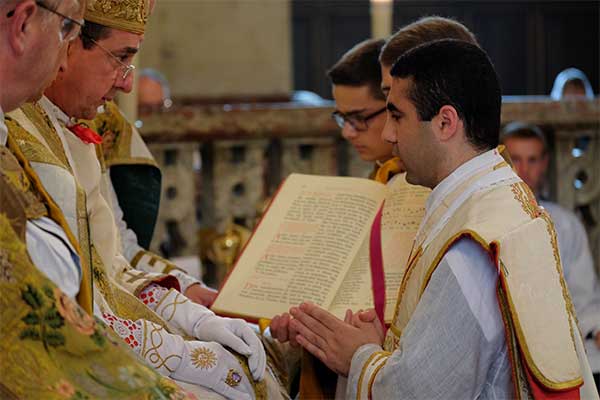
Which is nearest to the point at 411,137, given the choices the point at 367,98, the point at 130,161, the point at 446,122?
the point at 446,122

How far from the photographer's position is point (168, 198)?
5.36 meters

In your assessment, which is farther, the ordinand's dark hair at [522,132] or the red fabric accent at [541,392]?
the ordinand's dark hair at [522,132]

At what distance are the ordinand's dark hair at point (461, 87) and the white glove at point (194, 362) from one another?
86 centimetres

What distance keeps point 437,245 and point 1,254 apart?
48.5 inches

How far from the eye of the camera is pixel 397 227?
11.8ft

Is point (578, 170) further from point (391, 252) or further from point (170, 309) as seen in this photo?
point (170, 309)

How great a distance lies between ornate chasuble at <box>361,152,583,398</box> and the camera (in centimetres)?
277

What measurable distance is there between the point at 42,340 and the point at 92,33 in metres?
1.34

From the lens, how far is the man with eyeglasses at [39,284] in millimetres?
2117

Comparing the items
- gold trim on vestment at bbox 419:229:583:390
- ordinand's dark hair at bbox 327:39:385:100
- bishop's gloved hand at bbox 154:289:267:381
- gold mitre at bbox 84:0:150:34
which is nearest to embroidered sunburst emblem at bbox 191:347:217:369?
bishop's gloved hand at bbox 154:289:267:381

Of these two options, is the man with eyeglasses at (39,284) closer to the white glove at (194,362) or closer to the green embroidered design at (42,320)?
the green embroidered design at (42,320)

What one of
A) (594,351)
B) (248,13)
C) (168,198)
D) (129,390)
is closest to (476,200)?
(129,390)

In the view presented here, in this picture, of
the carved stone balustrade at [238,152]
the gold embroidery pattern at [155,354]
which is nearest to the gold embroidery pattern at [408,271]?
the gold embroidery pattern at [155,354]

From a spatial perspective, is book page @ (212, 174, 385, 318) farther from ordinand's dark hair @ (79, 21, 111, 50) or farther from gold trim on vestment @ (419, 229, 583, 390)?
ordinand's dark hair @ (79, 21, 111, 50)
